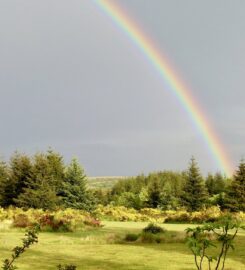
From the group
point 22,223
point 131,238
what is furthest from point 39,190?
point 131,238

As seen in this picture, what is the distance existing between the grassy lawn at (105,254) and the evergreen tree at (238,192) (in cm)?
2398

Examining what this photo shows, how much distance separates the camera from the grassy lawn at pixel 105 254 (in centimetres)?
1286

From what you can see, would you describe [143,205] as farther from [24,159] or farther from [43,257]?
[43,257]

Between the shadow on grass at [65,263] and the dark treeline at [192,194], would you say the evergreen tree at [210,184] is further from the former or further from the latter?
the shadow on grass at [65,263]

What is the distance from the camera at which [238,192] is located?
142ft

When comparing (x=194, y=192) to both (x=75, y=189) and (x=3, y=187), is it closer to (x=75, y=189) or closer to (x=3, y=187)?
(x=75, y=189)

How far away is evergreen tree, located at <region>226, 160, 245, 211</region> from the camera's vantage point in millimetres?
43091

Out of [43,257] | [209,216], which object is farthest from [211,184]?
[43,257]

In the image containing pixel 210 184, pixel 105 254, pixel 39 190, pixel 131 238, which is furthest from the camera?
pixel 210 184

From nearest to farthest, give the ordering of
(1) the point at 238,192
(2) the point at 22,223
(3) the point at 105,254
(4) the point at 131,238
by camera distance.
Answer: (3) the point at 105,254
(4) the point at 131,238
(2) the point at 22,223
(1) the point at 238,192

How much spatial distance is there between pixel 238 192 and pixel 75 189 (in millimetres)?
15313

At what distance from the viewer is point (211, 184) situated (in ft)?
197

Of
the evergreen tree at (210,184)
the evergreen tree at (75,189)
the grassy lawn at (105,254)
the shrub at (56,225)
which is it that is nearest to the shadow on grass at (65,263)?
the grassy lawn at (105,254)

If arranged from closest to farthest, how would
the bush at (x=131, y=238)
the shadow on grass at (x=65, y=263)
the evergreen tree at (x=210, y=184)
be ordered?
the shadow on grass at (x=65, y=263) → the bush at (x=131, y=238) → the evergreen tree at (x=210, y=184)
